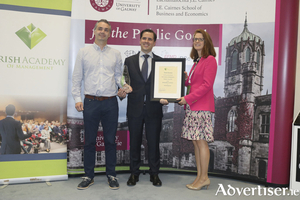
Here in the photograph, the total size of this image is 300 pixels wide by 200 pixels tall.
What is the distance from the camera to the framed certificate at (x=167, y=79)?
2713mm

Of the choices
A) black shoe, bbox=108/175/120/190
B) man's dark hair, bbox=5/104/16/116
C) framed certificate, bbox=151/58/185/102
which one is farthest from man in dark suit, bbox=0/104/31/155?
framed certificate, bbox=151/58/185/102

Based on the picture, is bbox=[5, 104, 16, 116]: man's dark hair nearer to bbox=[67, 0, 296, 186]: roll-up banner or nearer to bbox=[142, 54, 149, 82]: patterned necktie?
bbox=[67, 0, 296, 186]: roll-up banner

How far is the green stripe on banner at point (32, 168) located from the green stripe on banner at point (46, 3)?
2.11 metres

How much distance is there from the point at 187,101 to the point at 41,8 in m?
2.33

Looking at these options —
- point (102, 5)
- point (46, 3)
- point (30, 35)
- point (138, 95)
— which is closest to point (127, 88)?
point (138, 95)

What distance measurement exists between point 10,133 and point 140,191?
6.21 ft

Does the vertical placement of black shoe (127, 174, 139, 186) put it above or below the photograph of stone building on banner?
below

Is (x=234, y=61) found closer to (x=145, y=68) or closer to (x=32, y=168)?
(x=145, y=68)

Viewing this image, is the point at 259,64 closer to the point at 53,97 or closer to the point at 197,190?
the point at 197,190

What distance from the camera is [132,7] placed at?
3277 mm

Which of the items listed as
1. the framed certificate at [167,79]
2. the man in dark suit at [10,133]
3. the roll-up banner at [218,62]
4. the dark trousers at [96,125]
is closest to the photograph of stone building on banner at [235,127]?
the roll-up banner at [218,62]

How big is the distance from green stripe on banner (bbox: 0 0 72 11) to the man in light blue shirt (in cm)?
71

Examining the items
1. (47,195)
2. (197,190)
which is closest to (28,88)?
(47,195)

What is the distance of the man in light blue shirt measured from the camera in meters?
2.71
